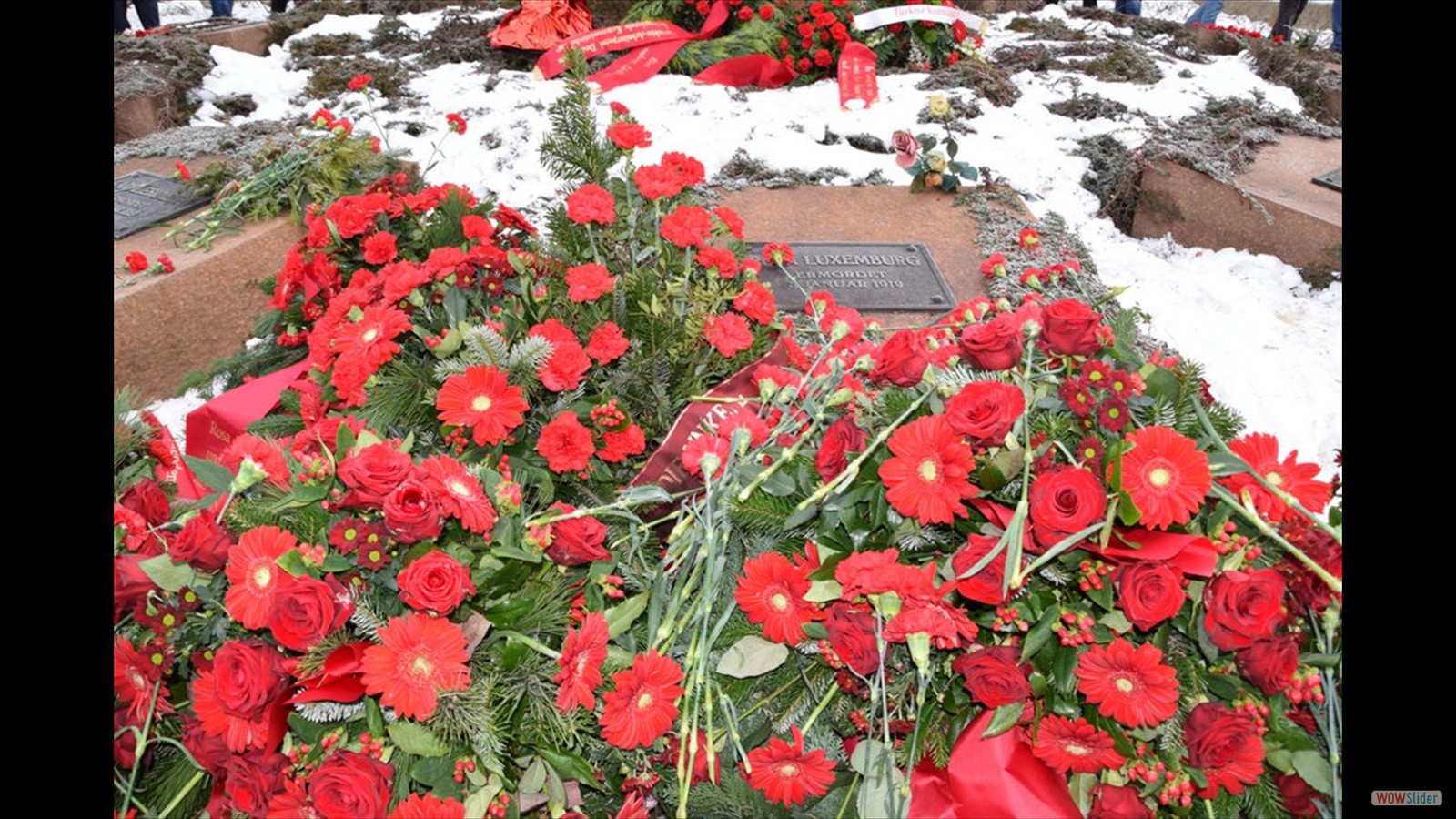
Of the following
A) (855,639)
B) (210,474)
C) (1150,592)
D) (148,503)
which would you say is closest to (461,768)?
(855,639)

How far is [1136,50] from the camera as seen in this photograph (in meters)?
4.93

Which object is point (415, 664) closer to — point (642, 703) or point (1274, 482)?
point (642, 703)

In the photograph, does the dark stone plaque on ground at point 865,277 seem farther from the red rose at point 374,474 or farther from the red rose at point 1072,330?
the red rose at point 374,474

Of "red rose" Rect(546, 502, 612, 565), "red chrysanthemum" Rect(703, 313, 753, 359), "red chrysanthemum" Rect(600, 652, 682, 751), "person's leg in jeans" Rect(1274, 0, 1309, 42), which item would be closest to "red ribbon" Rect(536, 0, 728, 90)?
"red chrysanthemum" Rect(703, 313, 753, 359)

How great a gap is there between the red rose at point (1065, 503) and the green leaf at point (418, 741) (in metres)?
0.77

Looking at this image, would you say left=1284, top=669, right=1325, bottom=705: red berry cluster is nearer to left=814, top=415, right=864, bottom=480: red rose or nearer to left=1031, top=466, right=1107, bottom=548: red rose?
left=1031, top=466, right=1107, bottom=548: red rose

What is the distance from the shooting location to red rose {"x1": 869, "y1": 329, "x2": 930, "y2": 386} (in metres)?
1.32

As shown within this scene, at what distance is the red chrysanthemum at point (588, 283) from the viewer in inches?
65.4

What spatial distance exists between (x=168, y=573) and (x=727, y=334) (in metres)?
1.00

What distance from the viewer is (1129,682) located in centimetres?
104
